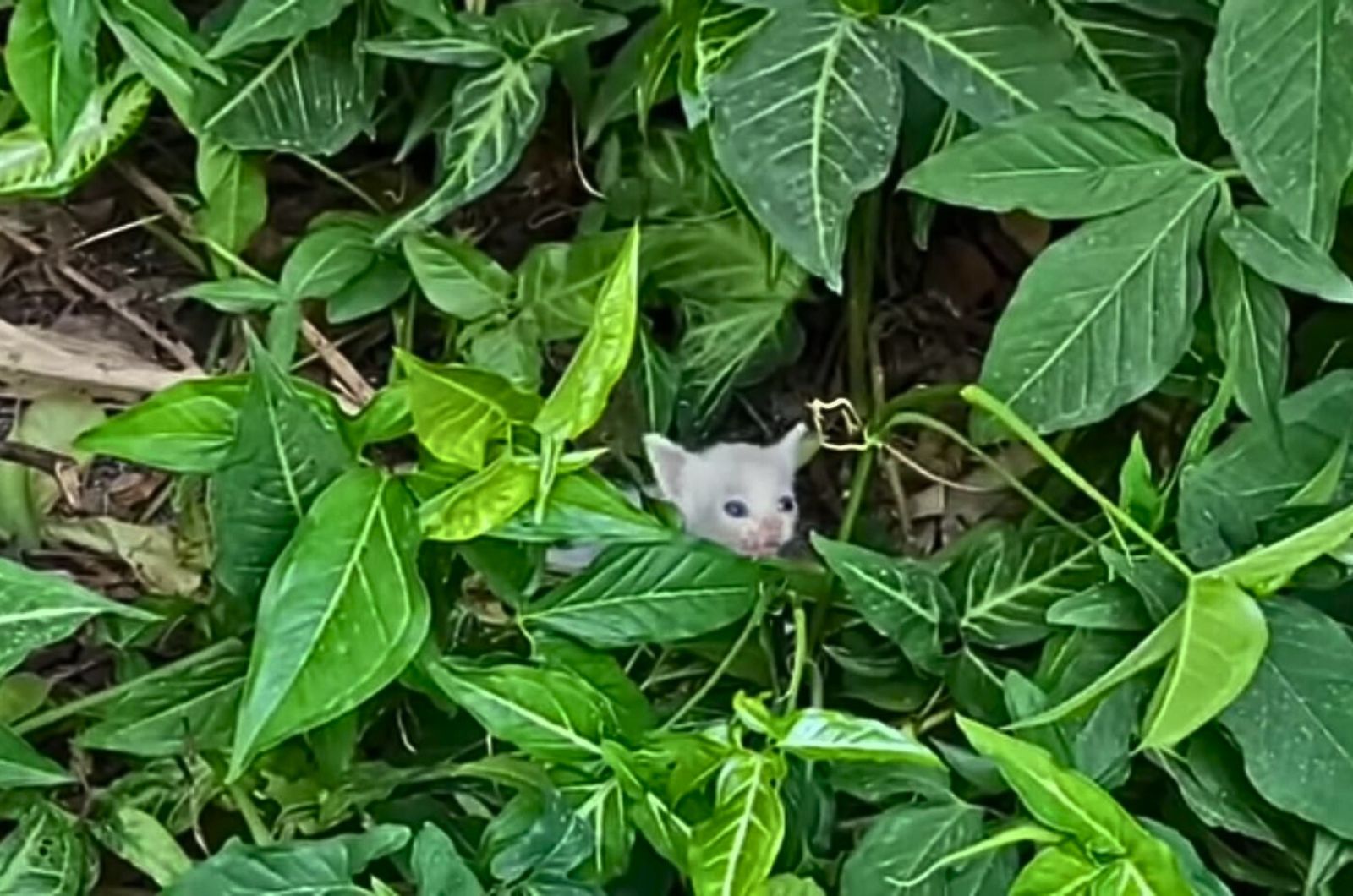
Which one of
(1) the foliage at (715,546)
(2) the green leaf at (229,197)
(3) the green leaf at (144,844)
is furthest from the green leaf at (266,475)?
(2) the green leaf at (229,197)

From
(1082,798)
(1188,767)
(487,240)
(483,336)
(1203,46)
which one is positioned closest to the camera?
(1082,798)

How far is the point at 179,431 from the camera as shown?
0.94 m

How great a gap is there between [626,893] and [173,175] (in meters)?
0.55

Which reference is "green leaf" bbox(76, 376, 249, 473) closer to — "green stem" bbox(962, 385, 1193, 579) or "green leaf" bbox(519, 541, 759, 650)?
"green leaf" bbox(519, 541, 759, 650)

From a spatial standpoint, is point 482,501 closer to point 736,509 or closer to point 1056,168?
point 1056,168

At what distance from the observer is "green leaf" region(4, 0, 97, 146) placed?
104cm

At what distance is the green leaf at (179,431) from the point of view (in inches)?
36.6

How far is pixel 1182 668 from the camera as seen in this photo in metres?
0.85

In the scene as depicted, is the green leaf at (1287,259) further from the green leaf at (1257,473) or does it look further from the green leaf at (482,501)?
the green leaf at (482,501)

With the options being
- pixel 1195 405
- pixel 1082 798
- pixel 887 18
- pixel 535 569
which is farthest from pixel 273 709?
pixel 1195 405

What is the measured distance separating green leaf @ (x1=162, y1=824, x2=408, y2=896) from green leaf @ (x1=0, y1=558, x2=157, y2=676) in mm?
118

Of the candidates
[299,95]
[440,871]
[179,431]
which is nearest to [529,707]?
[440,871]

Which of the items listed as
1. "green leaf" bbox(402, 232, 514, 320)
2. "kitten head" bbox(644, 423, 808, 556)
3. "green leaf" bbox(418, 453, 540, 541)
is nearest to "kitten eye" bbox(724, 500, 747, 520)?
"kitten head" bbox(644, 423, 808, 556)

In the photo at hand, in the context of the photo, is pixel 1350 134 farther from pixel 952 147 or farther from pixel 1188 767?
pixel 1188 767
